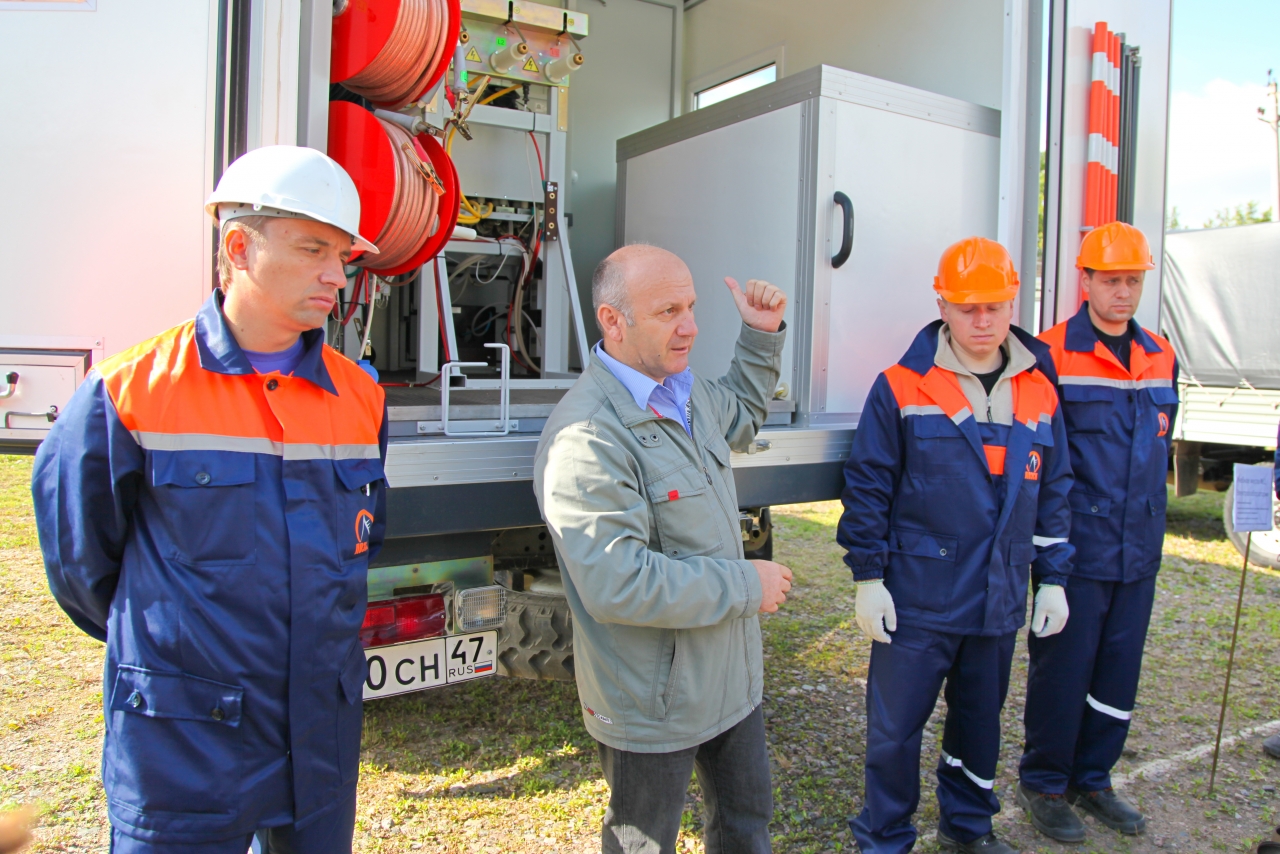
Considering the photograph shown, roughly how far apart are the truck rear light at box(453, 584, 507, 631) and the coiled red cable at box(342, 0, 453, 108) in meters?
1.37

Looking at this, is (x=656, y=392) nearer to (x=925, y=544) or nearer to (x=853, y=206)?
(x=925, y=544)

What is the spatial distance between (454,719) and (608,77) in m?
3.22

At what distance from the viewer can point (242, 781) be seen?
4.59 feet

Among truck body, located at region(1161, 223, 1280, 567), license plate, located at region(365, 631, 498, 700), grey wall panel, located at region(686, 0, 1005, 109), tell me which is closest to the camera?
license plate, located at region(365, 631, 498, 700)

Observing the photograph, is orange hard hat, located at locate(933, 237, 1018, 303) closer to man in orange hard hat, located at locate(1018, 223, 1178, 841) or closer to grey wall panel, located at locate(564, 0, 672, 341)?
man in orange hard hat, located at locate(1018, 223, 1178, 841)

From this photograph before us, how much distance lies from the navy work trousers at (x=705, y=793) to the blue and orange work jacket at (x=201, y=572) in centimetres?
60

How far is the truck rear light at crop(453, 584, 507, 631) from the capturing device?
8.34 ft

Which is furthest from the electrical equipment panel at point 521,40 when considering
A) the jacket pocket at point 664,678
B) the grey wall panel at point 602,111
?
Result: the jacket pocket at point 664,678

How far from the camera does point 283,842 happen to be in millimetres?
1533

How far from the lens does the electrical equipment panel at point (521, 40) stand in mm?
3834

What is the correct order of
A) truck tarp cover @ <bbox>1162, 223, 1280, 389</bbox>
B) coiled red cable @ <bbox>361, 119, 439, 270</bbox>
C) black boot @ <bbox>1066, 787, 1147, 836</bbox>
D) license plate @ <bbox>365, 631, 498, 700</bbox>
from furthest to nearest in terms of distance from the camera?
truck tarp cover @ <bbox>1162, 223, 1280, 389</bbox>, black boot @ <bbox>1066, 787, 1147, 836</bbox>, license plate @ <bbox>365, 631, 498, 700</bbox>, coiled red cable @ <bbox>361, 119, 439, 270</bbox>

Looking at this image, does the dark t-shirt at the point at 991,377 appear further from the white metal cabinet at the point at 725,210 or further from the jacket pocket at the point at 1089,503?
the white metal cabinet at the point at 725,210

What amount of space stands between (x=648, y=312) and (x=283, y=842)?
1.19m

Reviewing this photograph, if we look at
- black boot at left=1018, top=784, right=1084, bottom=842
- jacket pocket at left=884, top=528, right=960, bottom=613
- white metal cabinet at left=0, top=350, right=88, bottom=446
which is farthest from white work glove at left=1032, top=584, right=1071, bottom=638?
white metal cabinet at left=0, top=350, right=88, bottom=446
